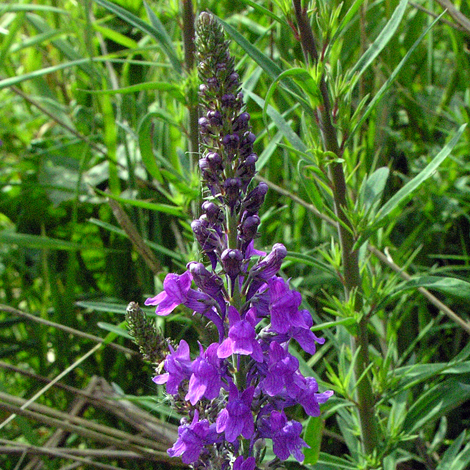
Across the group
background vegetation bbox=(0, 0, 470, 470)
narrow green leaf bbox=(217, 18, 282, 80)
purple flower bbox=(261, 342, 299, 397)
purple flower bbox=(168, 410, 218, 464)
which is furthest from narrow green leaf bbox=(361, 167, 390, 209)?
purple flower bbox=(168, 410, 218, 464)

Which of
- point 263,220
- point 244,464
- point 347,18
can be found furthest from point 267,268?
point 263,220

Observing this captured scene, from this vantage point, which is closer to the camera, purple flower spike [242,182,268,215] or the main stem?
purple flower spike [242,182,268,215]

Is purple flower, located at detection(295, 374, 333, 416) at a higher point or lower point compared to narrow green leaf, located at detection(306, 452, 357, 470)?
higher

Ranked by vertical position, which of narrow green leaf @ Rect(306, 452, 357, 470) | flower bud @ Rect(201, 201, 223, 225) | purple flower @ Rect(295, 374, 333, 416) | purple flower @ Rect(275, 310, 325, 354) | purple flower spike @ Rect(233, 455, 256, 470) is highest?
flower bud @ Rect(201, 201, 223, 225)

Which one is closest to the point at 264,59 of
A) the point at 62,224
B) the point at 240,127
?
the point at 240,127

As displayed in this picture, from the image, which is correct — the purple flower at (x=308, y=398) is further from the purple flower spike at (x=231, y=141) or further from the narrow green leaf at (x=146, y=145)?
the narrow green leaf at (x=146, y=145)

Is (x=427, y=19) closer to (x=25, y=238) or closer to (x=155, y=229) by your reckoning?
(x=155, y=229)

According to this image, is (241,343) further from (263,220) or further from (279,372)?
(263,220)

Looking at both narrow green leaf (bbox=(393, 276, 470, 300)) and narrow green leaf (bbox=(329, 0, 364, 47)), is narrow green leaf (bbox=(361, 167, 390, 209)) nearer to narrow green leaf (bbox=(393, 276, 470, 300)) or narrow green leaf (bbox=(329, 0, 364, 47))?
narrow green leaf (bbox=(393, 276, 470, 300))
